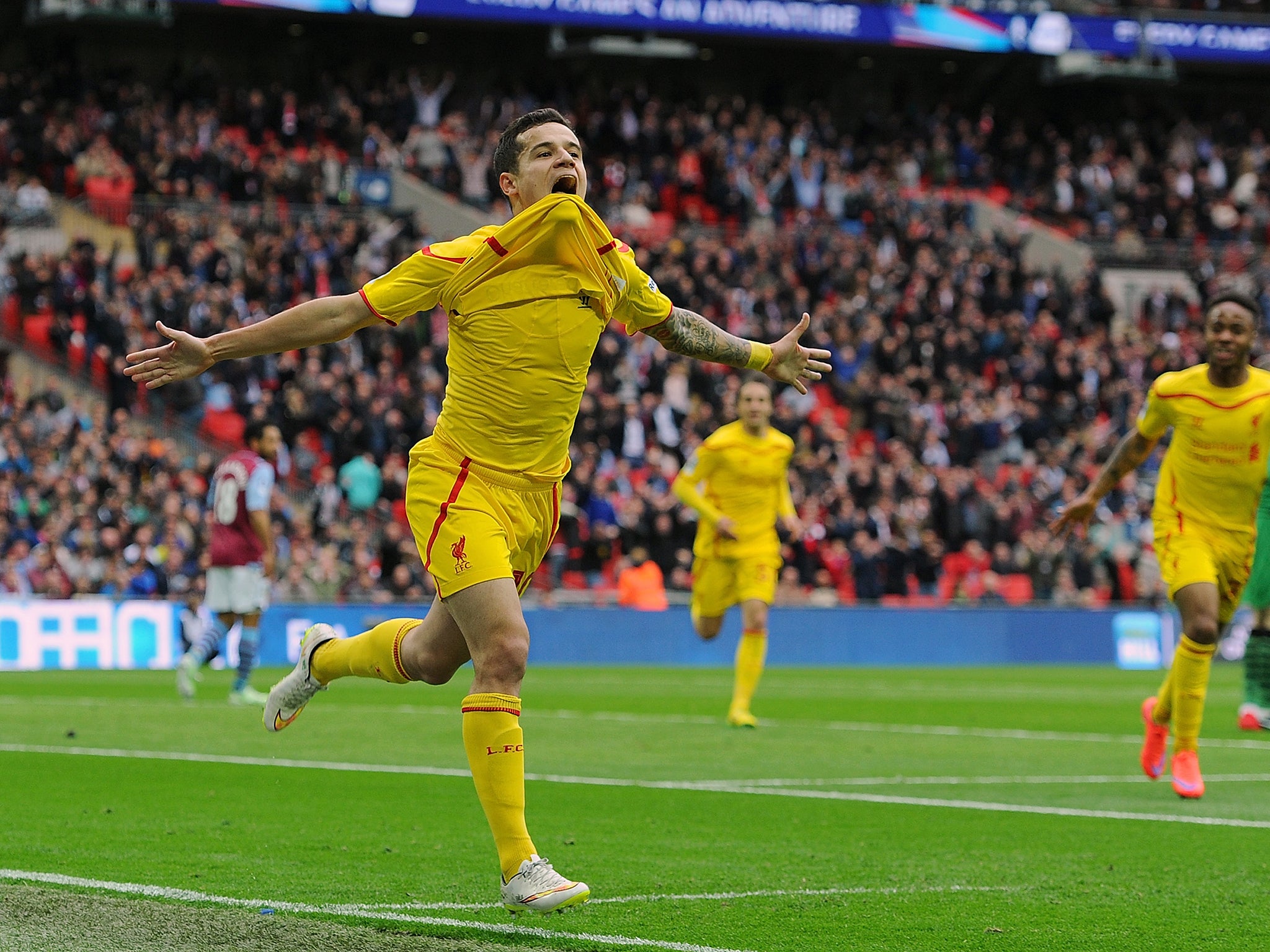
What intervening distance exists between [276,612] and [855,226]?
17.2 m

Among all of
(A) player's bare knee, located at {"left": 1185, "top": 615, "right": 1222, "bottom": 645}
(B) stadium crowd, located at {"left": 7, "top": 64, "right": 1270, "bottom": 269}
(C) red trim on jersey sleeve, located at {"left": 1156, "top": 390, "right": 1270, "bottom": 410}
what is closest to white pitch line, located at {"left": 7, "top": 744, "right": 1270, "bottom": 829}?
(A) player's bare knee, located at {"left": 1185, "top": 615, "right": 1222, "bottom": 645}

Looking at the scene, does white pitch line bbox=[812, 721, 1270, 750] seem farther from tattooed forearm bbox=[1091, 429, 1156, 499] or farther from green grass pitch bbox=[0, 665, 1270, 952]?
tattooed forearm bbox=[1091, 429, 1156, 499]

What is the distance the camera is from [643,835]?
8156 mm

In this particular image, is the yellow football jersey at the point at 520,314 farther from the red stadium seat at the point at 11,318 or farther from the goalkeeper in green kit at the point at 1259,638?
the red stadium seat at the point at 11,318

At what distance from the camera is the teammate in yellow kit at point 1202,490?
9891mm

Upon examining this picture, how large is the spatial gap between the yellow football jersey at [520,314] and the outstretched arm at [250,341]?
0.19 meters

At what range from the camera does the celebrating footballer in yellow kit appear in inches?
236

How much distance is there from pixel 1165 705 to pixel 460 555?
5.61 m

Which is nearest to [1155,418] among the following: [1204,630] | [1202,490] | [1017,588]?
[1202,490]

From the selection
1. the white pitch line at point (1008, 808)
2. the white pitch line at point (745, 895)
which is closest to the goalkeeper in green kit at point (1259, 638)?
the white pitch line at point (1008, 808)

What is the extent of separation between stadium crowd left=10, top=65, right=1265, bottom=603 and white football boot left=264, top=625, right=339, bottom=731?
17.1 metres

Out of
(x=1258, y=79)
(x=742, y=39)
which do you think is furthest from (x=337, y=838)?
(x=1258, y=79)

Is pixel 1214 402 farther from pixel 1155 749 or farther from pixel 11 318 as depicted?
pixel 11 318

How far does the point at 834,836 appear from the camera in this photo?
819 centimetres
